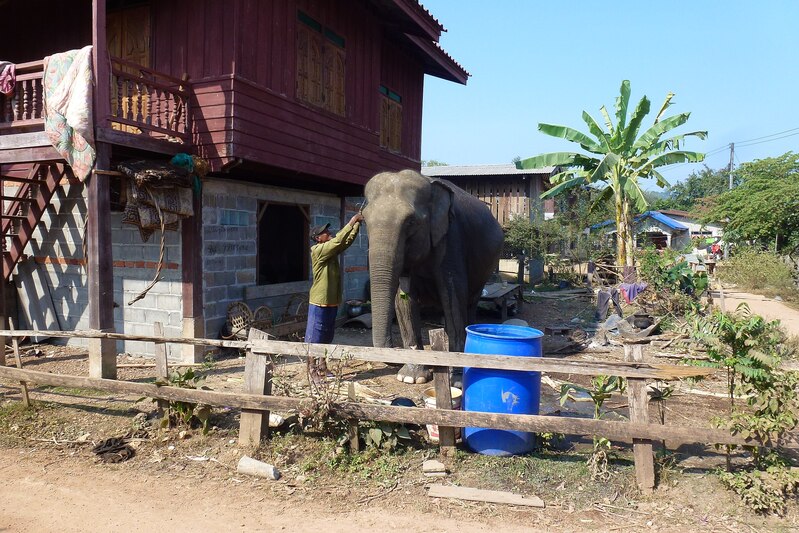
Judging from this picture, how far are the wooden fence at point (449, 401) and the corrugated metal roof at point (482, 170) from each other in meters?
20.7

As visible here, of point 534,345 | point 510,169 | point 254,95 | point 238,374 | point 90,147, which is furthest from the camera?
point 510,169

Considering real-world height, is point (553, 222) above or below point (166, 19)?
below

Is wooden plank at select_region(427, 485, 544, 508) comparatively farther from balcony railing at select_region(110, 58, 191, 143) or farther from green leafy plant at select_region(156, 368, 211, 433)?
balcony railing at select_region(110, 58, 191, 143)

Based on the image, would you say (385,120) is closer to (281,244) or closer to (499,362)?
(281,244)

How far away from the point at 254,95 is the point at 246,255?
2.70 m

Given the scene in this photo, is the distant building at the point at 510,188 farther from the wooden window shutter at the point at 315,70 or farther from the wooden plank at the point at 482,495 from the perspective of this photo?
the wooden plank at the point at 482,495

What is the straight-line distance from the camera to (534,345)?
14.9 feet

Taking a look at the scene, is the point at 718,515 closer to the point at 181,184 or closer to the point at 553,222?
the point at 181,184

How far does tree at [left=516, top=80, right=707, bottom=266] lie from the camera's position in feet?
47.5

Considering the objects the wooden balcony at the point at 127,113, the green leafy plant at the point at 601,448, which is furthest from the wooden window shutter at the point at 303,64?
the green leafy plant at the point at 601,448

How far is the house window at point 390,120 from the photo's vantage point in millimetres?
12836

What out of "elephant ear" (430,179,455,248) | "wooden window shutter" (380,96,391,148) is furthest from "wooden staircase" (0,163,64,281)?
"wooden window shutter" (380,96,391,148)

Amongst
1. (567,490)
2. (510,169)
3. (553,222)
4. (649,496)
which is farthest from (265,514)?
(510,169)

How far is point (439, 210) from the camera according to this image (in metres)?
6.61
